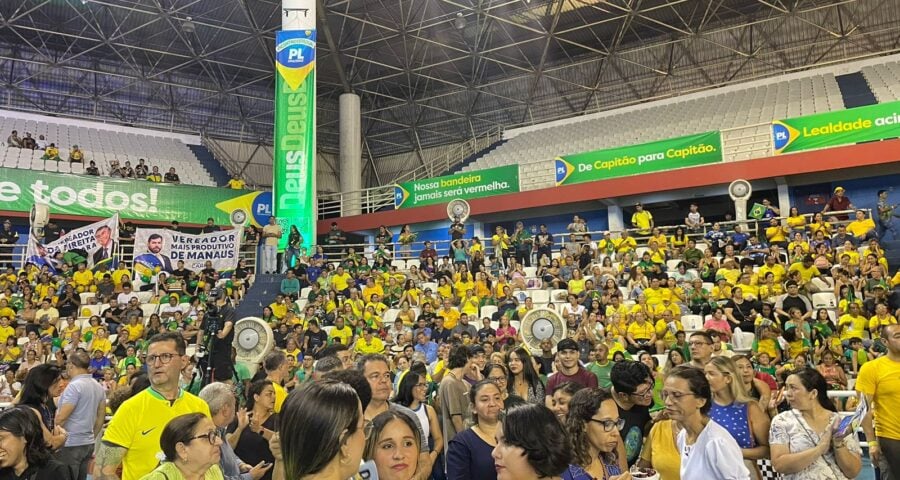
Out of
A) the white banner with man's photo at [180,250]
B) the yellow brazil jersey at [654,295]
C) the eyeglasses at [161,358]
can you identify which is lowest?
the eyeglasses at [161,358]

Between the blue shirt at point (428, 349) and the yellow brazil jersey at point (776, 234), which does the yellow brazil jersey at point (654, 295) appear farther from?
the blue shirt at point (428, 349)

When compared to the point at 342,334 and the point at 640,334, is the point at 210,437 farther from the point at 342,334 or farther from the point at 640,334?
the point at 342,334

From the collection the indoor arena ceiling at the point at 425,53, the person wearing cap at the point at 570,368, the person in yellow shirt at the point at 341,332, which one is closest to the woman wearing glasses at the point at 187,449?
the person wearing cap at the point at 570,368

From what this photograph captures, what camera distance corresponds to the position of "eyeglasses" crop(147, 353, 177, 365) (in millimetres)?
3496

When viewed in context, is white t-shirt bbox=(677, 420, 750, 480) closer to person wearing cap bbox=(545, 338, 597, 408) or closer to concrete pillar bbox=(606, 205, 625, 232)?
person wearing cap bbox=(545, 338, 597, 408)

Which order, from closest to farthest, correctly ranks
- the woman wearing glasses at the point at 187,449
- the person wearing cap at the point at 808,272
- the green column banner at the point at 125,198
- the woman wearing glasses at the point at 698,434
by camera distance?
the woman wearing glasses at the point at 187,449
the woman wearing glasses at the point at 698,434
the person wearing cap at the point at 808,272
the green column banner at the point at 125,198

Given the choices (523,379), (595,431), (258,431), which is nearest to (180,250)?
(523,379)

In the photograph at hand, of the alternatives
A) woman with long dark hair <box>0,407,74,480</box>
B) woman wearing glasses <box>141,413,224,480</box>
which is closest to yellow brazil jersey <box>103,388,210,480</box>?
woman with long dark hair <box>0,407,74,480</box>

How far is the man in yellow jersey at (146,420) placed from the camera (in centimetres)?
334

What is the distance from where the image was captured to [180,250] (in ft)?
55.3

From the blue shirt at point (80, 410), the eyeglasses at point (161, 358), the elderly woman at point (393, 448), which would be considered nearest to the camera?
the elderly woman at point (393, 448)

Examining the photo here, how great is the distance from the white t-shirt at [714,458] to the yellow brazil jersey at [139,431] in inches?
101

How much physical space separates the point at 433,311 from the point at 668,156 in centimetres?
859

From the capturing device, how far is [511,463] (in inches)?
89.5
